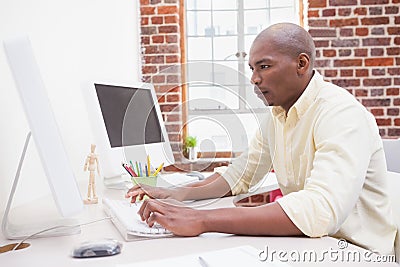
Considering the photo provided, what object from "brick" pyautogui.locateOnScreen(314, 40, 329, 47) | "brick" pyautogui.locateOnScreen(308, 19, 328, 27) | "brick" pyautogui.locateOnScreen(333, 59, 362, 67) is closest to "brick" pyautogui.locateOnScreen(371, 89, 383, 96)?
"brick" pyautogui.locateOnScreen(333, 59, 362, 67)

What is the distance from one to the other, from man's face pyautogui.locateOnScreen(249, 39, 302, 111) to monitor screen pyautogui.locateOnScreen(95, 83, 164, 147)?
47 centimetres

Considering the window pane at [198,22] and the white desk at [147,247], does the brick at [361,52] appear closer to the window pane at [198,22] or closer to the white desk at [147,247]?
the window pane at [198,22]

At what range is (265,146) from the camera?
1639mm

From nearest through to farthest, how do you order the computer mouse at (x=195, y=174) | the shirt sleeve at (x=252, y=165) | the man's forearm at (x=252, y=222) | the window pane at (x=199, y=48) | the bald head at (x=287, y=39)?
the man's forearm at (x=252, y=222) → the bald head at (x=287, y=39) → the shirt sleeve at (x=252, y=165) → the computer mouse at (x=195, y=174) → the window pane at (x=199, y=48)

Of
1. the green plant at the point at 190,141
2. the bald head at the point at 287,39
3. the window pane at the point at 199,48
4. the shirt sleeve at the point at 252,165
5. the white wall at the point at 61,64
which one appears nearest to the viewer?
the bald head at the point at 287,39

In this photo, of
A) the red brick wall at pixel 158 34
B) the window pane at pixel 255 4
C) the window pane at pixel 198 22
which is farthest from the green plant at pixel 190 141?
the window pane at pixel 255 4

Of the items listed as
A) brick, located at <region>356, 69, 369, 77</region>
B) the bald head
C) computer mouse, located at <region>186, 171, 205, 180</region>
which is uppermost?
the bald head

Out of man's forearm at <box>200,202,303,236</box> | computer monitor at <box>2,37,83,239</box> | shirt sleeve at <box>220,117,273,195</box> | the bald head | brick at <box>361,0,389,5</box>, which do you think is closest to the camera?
computer monitor at <box>2,37,83,239</box>

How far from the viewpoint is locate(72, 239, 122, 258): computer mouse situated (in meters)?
0.88

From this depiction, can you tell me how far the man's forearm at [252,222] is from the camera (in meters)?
0.99

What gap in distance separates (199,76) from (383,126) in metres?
2.53

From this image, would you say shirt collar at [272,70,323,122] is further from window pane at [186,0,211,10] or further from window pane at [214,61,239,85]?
window pane at [186,0,211,10]

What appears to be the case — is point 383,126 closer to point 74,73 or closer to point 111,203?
point 74,73

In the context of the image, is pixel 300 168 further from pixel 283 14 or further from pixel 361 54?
pixel 283 14
